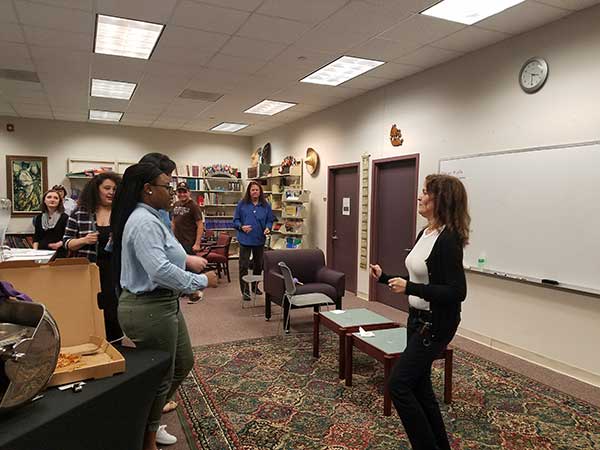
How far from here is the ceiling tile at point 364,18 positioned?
Result: 326cm

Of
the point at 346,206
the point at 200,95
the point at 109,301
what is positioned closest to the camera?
the point at 109,301

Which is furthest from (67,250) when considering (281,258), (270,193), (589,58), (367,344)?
(270,193)

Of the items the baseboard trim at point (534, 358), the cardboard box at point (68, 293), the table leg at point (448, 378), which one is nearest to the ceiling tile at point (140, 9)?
the cardboard box at point (68, 293)

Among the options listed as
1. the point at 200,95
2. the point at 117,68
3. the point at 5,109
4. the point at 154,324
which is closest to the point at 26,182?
the point at 5,109

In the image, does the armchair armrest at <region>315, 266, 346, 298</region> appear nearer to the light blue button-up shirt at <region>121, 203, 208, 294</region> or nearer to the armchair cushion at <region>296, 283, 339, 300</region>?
the armchair cushion at <region>296, 283, 339, 300</region>

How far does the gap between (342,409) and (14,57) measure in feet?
15.9

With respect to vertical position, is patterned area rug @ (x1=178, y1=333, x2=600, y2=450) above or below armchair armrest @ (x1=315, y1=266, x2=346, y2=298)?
below

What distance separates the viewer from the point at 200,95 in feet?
19.9

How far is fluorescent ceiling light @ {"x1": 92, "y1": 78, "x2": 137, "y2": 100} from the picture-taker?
556cm

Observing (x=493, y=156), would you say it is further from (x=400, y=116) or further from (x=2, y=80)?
(x=2, y=80)

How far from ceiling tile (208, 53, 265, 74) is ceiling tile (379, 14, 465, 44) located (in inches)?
59.8

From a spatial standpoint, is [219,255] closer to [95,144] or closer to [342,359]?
[95,144]

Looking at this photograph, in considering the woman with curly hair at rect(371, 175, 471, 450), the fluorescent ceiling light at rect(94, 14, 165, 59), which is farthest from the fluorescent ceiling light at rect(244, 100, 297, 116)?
the woman with curly hair at rect(371, 175, 471, 450)

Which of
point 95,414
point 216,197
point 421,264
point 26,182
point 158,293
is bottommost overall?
point 95,414
